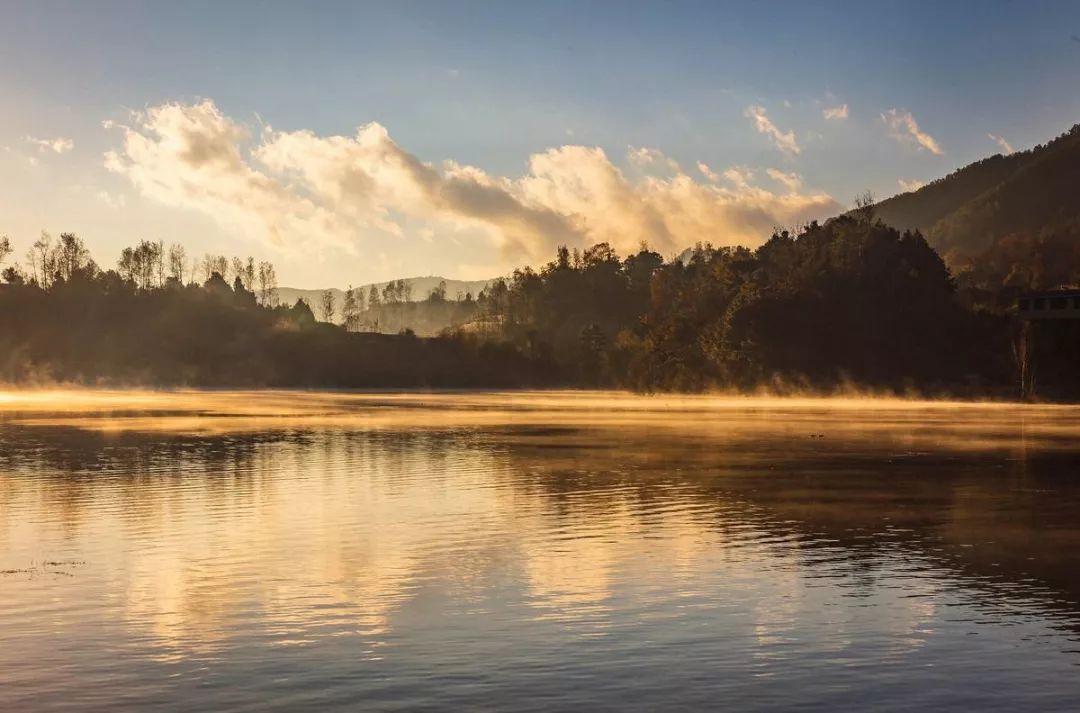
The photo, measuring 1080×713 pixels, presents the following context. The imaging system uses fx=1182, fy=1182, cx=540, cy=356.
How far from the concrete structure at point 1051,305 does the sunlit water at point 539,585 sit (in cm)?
9776

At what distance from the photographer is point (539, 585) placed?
2833cm

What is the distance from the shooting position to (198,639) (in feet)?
74.6

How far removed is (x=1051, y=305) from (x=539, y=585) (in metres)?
144

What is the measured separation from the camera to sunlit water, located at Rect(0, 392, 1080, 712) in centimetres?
1958

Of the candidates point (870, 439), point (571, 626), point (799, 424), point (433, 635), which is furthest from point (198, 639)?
point (799, 424)

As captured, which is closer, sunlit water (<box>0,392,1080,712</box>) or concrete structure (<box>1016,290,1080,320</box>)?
sunlit water (<box>0,392,1080,712</box>)

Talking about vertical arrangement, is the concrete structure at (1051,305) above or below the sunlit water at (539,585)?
above

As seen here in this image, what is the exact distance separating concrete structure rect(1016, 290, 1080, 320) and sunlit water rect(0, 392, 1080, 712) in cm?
9776

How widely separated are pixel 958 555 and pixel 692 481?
21876 mm

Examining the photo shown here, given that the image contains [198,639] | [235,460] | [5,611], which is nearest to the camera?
[198,639]

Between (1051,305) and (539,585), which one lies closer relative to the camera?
(539,585)

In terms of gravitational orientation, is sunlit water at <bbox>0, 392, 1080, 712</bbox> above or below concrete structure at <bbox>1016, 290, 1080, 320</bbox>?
below

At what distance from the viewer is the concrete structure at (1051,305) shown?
6004 inches

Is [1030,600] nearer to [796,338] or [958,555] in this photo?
[958,555]
